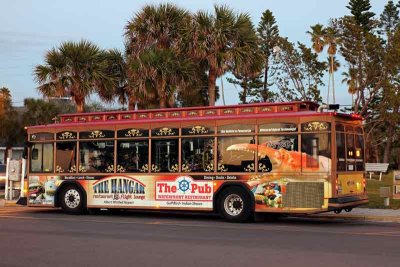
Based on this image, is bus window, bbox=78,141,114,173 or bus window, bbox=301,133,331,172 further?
bus window, bbox=78,141,114,173

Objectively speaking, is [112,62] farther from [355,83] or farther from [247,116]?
[355,83]

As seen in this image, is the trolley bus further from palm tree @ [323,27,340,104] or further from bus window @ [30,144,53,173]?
palm tree @ [323,27,340,104]

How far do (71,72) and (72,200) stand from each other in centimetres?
962

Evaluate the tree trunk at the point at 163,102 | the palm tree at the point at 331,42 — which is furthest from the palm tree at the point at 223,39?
the palm tree at the point at 331,42

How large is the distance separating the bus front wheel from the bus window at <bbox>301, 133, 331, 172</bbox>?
7.48 m

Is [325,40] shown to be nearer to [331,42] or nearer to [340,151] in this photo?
[331,42]

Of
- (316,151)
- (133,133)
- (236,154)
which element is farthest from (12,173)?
(316,151)

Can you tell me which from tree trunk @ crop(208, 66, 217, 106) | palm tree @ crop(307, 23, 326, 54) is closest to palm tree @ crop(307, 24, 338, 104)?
A: palm tree @ crop(307, 23, 326, 54)

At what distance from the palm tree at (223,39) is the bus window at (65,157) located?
9.49 meters

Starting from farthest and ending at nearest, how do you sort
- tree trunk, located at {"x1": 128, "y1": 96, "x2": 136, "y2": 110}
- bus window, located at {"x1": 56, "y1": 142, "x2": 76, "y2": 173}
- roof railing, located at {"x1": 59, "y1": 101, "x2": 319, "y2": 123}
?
tree trunk, located at {"x1": 128, "y1": 96, "x2": 136, "y2": 110}, bus window, located at {"x1": 56, "y1": 142, "x2": 76, "y2": 173}, roof railing, located at {"x1": 59, "y1": 101, "x2": 319, "y2": 123}

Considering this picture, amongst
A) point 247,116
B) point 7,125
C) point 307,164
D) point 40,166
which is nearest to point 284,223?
point 307,164

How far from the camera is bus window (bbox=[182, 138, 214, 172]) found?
16.8 m

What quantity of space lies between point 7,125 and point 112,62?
947 inches

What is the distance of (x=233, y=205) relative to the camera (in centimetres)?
1642
